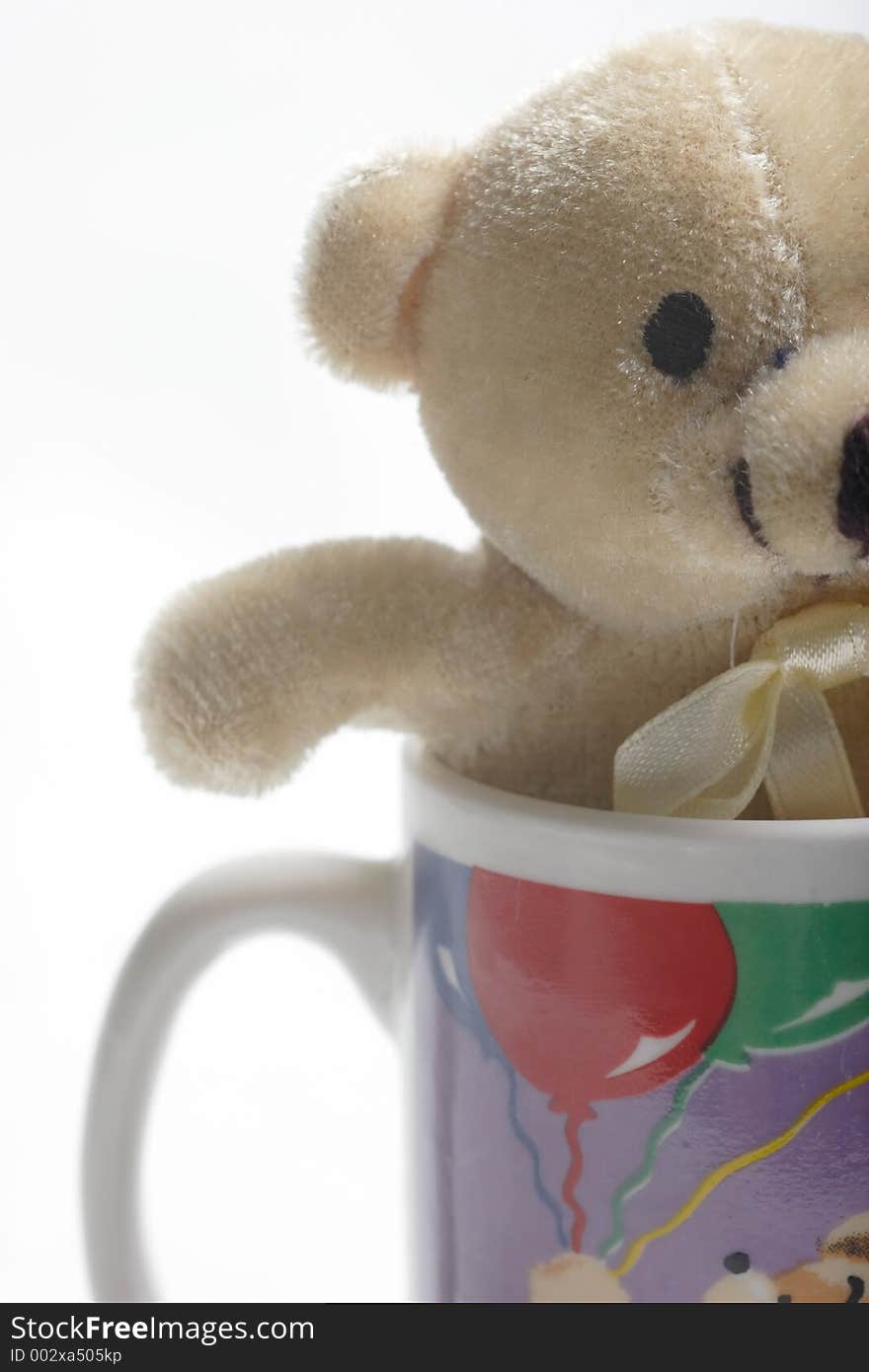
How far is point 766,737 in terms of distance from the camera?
0.38 metres

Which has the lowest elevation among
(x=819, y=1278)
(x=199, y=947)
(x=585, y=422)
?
(x=819, y=1278)

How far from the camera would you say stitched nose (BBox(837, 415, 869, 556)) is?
0.32m

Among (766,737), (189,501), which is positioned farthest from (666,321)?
(189,501)

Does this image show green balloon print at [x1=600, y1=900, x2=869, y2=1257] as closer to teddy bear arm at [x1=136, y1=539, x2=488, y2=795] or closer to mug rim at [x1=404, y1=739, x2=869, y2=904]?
mug rim at [x1=404, y1=739, x2=869, y2=904]

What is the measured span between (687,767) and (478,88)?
47 centimetres

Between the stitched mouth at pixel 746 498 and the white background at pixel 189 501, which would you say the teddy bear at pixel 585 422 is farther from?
the white background at pixel 189 501

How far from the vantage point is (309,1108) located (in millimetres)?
756

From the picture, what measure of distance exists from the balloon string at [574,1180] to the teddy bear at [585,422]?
0.09m

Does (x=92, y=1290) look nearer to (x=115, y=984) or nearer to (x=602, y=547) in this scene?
(x=115, y=984)

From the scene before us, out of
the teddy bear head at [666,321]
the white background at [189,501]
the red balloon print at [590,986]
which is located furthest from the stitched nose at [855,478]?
the white background at [189,501]

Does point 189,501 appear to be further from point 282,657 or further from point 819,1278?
point 819,1278

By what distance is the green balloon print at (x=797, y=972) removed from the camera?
0.35 metres

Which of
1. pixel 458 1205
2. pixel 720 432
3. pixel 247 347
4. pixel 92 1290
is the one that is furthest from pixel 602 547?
pixel 247 347

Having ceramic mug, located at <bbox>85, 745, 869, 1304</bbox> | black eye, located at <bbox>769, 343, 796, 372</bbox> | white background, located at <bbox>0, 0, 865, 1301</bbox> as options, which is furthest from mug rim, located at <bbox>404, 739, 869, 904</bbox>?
white background, located at <bbox>0, 0, 865, 1301</bbox>
